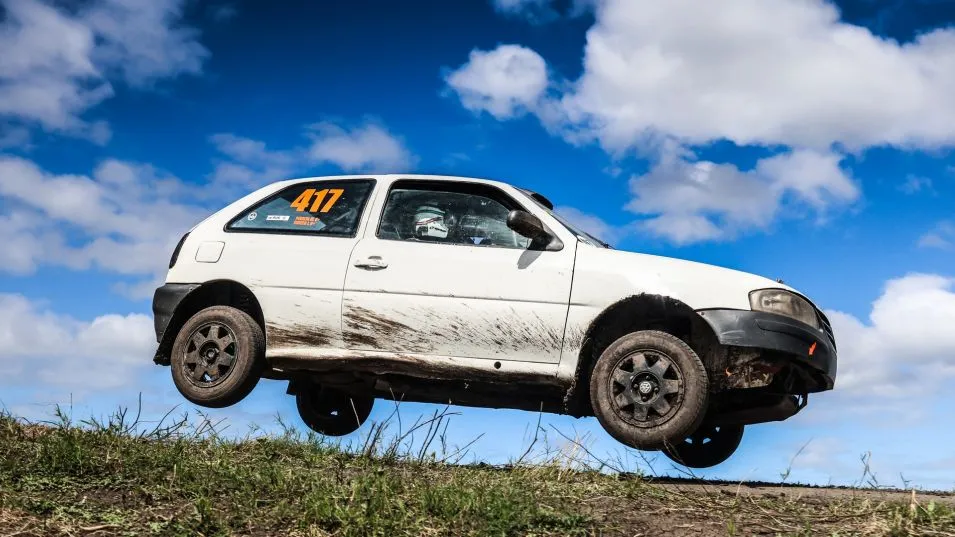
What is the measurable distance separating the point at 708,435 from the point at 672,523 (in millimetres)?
3113

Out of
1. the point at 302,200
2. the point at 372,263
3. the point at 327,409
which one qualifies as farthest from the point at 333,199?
the point at 327,409

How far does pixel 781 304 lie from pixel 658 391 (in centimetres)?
108

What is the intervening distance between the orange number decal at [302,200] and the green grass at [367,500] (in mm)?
2295

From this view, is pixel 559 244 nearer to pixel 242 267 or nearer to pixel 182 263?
pixel 242 267

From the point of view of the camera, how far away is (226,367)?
697cm

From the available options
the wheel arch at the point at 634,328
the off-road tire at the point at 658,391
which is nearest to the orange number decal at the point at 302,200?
the wheel arch at the point at 634,328

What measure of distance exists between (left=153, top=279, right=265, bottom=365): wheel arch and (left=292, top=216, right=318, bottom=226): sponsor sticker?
2.24ft

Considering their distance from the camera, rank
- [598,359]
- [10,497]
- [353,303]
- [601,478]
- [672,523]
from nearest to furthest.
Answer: [672,523], [10,497], [601,478], [598,359], [353,303]

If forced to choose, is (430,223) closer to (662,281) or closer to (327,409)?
(662,281)

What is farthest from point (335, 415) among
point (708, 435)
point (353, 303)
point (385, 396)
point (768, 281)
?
point (768, 281)

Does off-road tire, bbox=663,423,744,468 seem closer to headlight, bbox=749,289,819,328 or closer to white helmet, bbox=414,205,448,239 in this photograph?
headlight, bbox=749,289,819,328

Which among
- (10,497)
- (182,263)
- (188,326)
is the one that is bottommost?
(10,497)

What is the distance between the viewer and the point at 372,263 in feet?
21.6

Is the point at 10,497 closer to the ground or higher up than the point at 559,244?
closer to the ground
